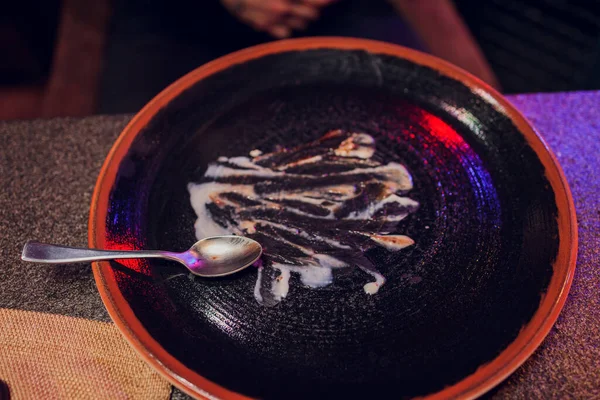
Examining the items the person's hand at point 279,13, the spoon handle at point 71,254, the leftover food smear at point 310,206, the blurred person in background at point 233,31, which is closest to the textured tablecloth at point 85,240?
the spoon handle at point 71,254

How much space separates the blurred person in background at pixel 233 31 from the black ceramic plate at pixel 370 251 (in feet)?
1.27

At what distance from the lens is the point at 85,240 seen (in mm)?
724

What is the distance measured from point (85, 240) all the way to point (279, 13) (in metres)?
0.70

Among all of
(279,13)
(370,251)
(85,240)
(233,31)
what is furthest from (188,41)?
(370,251)

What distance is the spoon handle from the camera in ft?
2.00

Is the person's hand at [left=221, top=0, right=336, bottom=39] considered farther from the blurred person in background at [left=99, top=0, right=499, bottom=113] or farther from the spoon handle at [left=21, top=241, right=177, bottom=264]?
the spoon handle at [left=21, top=241, right=177, bottom=264]

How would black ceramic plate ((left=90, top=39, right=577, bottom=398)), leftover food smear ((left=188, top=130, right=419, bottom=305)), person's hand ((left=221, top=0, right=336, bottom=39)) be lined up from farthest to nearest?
person's hand ((left=221, top=0, right=336, bottom=39)) → leftover food smear ((left=188, top=130, right=419, bottom=305)) → black ceramic plate ((left=90, top=39, right=577, bottom=398))

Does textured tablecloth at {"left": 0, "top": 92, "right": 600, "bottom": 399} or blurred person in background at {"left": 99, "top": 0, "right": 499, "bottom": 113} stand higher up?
blurred person in background at {"left": 99, "top": 0, "right": 499, "bottom": 113}

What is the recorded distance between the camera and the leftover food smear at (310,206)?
0.67m

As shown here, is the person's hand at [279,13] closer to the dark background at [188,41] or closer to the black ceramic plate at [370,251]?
the dark background at [188,41]

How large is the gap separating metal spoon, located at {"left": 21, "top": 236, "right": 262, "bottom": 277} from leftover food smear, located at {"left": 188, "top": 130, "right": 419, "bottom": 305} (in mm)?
29

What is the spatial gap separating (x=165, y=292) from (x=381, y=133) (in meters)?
0.40

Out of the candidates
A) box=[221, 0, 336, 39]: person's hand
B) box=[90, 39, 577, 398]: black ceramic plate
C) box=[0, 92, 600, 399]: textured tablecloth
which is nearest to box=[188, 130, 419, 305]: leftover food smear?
box=[90, 39, 577, 398]: black ceramic plate

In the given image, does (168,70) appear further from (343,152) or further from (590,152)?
(590,152)
